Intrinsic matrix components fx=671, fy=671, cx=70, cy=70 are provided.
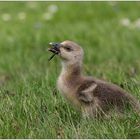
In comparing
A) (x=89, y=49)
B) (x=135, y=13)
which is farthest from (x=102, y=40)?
(x=135, y=13)

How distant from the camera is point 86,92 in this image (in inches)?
236

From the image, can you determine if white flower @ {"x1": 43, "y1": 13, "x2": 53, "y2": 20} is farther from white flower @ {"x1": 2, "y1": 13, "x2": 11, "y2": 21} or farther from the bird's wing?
the bird's wing

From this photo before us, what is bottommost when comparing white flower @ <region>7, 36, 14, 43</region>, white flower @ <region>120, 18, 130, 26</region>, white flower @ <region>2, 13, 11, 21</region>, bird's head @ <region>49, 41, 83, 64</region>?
white flower @ <region>2, 13, 11, 21</region>

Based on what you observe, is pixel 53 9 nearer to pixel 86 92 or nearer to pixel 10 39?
pixel 10 39

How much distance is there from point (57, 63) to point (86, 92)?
449cm

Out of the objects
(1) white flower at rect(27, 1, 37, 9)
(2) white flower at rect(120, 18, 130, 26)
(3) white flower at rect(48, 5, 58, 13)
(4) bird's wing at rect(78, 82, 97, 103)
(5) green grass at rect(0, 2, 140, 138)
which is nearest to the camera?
(5) green grass at rect(0, 2, 140, 138)

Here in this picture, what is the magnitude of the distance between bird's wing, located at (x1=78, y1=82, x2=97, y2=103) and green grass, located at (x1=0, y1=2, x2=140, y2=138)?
19cm

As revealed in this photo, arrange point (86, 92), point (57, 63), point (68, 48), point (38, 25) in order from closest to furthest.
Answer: point (86, 92), point (68, 48), point (57, 63), point (38, 25)

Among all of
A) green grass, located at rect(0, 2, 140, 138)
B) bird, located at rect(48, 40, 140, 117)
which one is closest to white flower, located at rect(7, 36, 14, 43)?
green grass, located at rect(0, 2, 140, 138)

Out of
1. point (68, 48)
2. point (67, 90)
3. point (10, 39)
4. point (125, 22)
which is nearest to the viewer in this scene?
point (67, 90)

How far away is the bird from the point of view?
598 centimetres

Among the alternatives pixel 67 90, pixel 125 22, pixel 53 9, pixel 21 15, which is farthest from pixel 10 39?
pixel 67 90

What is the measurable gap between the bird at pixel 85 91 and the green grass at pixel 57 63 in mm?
144

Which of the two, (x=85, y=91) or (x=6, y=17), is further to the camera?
(x=6, y=17)
